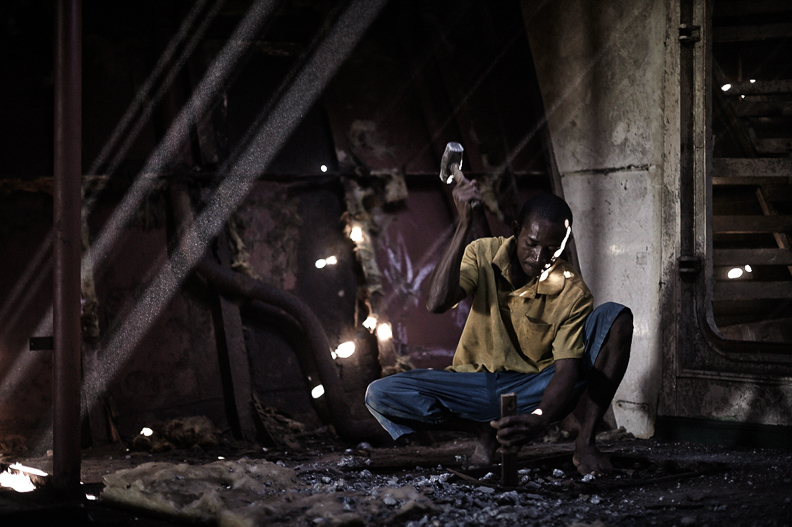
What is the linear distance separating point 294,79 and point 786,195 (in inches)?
132

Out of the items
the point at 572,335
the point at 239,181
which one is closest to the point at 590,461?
the point at 572,335

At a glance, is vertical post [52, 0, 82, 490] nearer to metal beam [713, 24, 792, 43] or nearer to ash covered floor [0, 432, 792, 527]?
ash covered floor [0, 432, 792, 527]

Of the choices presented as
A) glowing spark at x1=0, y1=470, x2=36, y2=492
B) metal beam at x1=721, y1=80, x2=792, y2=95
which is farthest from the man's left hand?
metal beam at x1=721, y1=80, x2=792, y2=95

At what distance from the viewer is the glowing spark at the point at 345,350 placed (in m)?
4.18

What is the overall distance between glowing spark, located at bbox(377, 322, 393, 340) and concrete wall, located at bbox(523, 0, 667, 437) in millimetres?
1319

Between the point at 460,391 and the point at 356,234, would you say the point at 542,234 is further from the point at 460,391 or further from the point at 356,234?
the point at 356,234

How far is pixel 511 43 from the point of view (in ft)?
15.9

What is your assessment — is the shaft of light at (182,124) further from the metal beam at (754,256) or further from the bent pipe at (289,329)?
the metal beam at (754,256)

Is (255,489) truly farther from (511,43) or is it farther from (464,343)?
(511,43)

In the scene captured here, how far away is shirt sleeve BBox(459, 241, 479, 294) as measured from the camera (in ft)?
10.3

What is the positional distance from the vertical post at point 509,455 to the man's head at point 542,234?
62 cm

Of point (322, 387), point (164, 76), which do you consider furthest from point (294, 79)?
point (322, 387)

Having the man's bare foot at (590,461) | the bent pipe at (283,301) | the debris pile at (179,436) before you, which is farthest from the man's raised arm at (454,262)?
the debris pile at (179,436)

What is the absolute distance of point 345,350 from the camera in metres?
4.20
